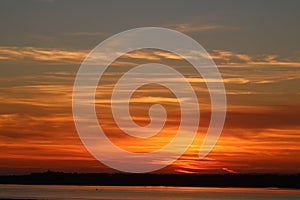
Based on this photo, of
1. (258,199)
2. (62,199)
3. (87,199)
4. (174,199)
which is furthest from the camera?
(258,199)

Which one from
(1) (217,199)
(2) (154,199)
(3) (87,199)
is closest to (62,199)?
(3) (87,199)

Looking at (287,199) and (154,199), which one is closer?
(154,199)

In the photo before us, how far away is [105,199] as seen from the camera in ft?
440

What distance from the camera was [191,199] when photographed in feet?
471

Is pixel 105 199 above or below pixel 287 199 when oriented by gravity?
below

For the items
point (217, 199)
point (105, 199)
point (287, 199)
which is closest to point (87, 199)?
point (105, 199)

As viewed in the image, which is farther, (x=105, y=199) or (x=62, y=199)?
(x=105, y=199)

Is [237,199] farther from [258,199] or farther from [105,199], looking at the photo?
[105,199]

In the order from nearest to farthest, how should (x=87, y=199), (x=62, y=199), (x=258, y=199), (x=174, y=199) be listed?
(x=62, y=199) → (x=87, y=199) → (x=174, y=199) → (x=258, y=199)

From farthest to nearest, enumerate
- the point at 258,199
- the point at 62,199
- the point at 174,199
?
the point at 258,199 → the point at 174,199 → the point at 62,199

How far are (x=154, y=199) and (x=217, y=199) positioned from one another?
53.2ft

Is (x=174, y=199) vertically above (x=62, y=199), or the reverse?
(x=174, y=199)

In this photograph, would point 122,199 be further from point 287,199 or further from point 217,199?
point 287,199

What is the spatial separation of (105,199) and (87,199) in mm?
3382
